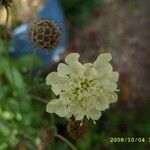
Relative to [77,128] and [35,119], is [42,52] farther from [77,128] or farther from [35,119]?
[77,128]

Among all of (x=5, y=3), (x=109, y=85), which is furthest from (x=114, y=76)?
(x=5, y=3)

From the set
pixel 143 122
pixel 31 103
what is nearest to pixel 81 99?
pixel 31 103

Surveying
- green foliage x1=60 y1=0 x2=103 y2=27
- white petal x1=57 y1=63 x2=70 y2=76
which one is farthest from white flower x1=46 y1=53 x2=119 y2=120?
green foliage x1=60 y1=0 x2=103 y2=27

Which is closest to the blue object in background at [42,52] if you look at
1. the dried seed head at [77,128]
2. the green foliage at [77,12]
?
the green foliage at [77,12]

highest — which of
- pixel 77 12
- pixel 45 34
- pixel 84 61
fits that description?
pixel 77 12

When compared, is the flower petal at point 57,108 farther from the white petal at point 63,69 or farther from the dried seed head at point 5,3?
the dried seed head at point 5,3

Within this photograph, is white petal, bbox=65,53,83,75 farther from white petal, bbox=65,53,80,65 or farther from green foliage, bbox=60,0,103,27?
green foliage, bbox=60,0,103,27
